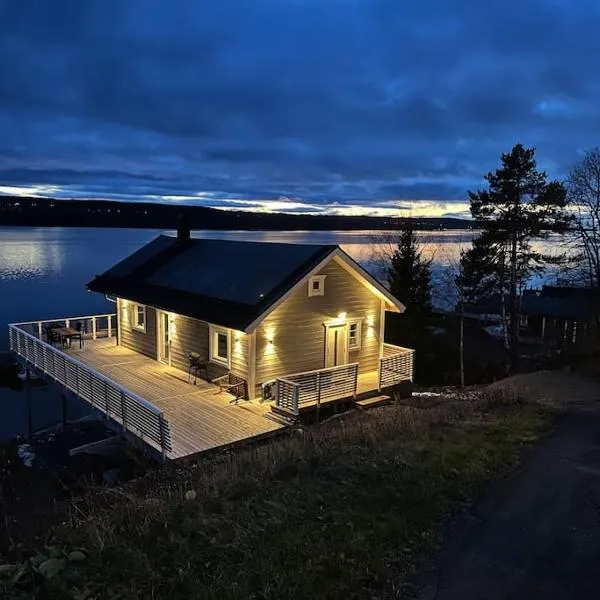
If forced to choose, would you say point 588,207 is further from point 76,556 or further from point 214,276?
point 76,556

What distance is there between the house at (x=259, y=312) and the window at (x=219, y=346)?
0.03 meters

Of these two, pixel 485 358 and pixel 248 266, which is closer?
pixel 248 266

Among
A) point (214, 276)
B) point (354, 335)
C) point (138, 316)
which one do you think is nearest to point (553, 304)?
point (354, 335)

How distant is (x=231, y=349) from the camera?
1466 centimetres

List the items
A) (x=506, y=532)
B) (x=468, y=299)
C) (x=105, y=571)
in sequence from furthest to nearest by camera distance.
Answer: (x=468, y=299), (x=506, y=532), (x=105, y=571)

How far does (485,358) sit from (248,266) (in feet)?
71.1

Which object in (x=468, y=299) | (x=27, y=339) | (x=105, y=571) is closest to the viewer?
(x=105, y=571)

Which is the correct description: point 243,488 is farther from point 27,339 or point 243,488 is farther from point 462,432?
point 27,339

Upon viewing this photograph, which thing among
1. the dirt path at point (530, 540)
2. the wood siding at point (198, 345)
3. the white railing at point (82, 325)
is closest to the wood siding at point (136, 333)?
the wood siding at point (198, 345)

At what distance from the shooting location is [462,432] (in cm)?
957

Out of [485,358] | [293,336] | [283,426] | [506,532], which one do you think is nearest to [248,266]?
[293,336]

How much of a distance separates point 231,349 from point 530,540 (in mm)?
10050

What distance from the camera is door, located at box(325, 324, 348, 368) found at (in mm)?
15891

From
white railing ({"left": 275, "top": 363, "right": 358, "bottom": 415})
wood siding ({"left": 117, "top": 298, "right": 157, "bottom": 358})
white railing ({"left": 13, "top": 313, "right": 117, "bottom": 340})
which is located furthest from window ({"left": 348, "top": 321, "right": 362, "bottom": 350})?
white railing ({"left": 13, "top": 313, "right": 117, "bottom": 340})
